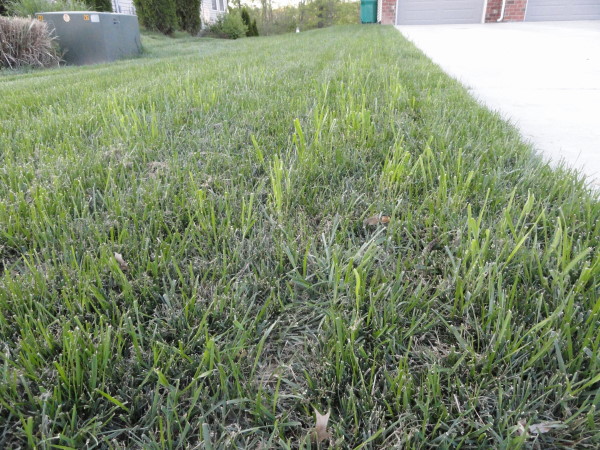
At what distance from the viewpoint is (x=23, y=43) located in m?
6.41

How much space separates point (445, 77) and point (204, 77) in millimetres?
2320

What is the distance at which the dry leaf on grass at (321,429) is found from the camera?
0.76m

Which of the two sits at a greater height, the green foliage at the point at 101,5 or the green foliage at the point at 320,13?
the green foliage at the point at 320,13

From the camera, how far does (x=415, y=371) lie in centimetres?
88

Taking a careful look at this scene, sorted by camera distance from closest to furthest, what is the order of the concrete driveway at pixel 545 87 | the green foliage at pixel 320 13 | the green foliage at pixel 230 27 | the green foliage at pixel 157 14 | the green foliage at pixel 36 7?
1. the concrete driveway at pixel 545 87
2. the green foliage at pixel 36 7
3. the green foliage at pixel 157 14
4. the green foliage at pixel 230 27
5. the green foliage at pixel 320 13

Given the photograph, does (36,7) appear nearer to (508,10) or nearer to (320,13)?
(508,10)

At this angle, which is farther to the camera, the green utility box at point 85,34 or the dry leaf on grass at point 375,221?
the green utility box at point 85,34

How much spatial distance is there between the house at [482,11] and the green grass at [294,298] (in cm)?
1465

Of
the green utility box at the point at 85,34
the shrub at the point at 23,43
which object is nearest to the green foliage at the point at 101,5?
the green utility box at the point at 85,34

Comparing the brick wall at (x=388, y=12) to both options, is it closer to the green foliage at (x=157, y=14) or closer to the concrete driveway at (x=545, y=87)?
the green foliage at (x=157, y=14)

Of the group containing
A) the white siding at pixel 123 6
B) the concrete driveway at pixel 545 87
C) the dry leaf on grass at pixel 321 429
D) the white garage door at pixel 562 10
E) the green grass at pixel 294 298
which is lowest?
the dry leaf on grass at pixel 321 429

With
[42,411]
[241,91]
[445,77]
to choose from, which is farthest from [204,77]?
[42,411]

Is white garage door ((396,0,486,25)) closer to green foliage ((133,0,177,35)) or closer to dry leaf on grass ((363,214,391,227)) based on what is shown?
green foliage ((133,0,177,35))

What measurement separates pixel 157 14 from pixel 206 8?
9.30 metres
